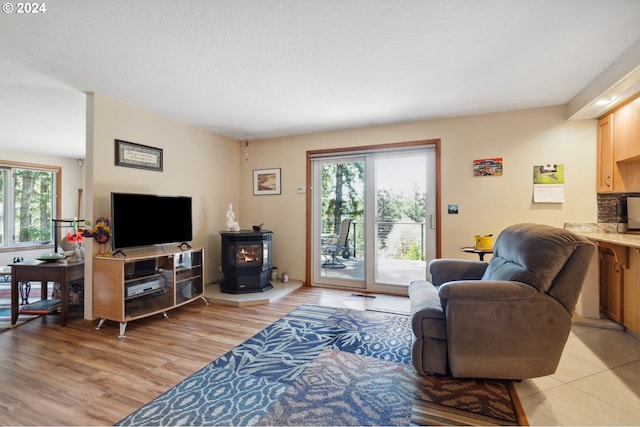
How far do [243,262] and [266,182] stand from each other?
142cm

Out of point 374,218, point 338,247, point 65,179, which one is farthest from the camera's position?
point 65,179

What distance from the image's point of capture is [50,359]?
7.40 feet

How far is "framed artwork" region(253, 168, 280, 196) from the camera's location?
4617 mm

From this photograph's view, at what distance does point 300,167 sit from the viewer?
447cm

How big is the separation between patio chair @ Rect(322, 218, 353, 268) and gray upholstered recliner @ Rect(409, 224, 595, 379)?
2.44 metres

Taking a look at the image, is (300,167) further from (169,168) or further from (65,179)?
(65,179)

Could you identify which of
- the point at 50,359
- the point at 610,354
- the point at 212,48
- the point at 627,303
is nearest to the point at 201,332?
the point at 50,359

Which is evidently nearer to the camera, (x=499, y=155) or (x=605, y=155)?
(x=605, y=155)

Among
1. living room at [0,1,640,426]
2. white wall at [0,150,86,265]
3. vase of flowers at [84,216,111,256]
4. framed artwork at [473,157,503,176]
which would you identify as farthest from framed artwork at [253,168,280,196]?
white wall at [0,150,86,265]

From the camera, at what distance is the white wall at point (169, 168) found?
292 cm

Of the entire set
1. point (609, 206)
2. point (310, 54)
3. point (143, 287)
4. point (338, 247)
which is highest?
point (310, 54)

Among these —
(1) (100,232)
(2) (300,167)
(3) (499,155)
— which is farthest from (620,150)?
(1) (100,232)

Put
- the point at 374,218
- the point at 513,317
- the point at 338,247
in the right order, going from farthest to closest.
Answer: the point at 338,247 → the point at 374,218 → the point at 513,317

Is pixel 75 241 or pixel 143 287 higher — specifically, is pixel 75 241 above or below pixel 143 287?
above
